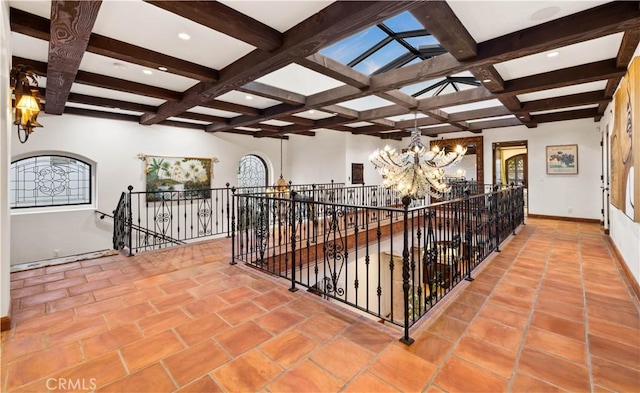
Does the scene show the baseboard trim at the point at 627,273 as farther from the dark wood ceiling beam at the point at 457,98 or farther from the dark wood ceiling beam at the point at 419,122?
the dark wood ceiling beam at the point at 419,122

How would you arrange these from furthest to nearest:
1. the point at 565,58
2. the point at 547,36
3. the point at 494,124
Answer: the point at 494,124 → the point at 565,58 → the point at 547,36

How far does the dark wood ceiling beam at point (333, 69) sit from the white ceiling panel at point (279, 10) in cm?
55

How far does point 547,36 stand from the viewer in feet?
8.55

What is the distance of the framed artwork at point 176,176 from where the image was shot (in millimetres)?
6746

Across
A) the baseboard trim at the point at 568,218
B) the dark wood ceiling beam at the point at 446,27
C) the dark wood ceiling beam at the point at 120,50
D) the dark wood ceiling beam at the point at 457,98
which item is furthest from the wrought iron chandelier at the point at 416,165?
the baseboard trim at the point at 568,218

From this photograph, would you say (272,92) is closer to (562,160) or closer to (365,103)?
(365,103)

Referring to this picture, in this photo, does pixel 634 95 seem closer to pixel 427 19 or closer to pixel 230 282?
pixel 427 19

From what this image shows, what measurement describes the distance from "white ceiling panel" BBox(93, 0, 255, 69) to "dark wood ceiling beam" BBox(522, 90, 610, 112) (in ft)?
18.5

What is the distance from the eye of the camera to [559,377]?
1.70 metres

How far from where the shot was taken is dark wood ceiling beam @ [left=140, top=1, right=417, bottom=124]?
206 centimetres

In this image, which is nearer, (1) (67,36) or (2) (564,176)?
(1) (67,36)

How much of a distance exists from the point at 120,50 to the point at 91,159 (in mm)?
4221

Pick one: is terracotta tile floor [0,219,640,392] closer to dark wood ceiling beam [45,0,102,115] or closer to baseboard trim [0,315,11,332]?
baseboard trim [0,315,11,332]

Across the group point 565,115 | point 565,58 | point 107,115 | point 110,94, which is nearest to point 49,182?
point 107,115
